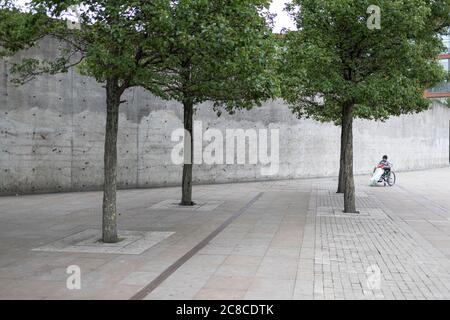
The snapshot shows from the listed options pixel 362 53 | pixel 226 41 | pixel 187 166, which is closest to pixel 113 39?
pixel 226 41

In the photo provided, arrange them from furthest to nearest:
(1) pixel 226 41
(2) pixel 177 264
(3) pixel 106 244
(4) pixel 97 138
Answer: (4) pixel 97 138 < (3) pixel 106 244 < (1) pixel 226 41 < (2) pixel 177 264

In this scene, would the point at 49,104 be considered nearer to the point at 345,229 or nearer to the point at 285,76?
the point at 285,76

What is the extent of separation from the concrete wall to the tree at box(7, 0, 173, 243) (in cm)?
793

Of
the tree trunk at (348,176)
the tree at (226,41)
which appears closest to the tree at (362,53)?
the tree trunk at (348,176)

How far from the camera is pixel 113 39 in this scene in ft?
24.0

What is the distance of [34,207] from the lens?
13.4m

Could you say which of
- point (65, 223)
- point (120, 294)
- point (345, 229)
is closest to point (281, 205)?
point (345, 229)

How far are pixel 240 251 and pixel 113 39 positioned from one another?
4054mm

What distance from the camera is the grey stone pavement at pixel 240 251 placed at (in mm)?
5941

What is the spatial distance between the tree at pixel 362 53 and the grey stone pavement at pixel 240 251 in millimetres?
2422

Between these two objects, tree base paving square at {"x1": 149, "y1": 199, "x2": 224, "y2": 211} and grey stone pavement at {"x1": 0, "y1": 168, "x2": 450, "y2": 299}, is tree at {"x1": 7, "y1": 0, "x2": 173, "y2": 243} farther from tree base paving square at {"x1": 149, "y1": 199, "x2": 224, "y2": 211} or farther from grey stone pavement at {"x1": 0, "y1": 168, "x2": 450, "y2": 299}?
tree base paving square at {"x1": 149, "y1": 199, "x2": 224, "y2": 211}

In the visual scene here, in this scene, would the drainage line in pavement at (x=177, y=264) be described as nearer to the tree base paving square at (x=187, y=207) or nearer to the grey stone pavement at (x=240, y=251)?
the grey stone pavement at (x=240, y=251)

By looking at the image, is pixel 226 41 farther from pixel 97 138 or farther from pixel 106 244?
pixel 97 138

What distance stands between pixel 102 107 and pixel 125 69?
34.4ft
